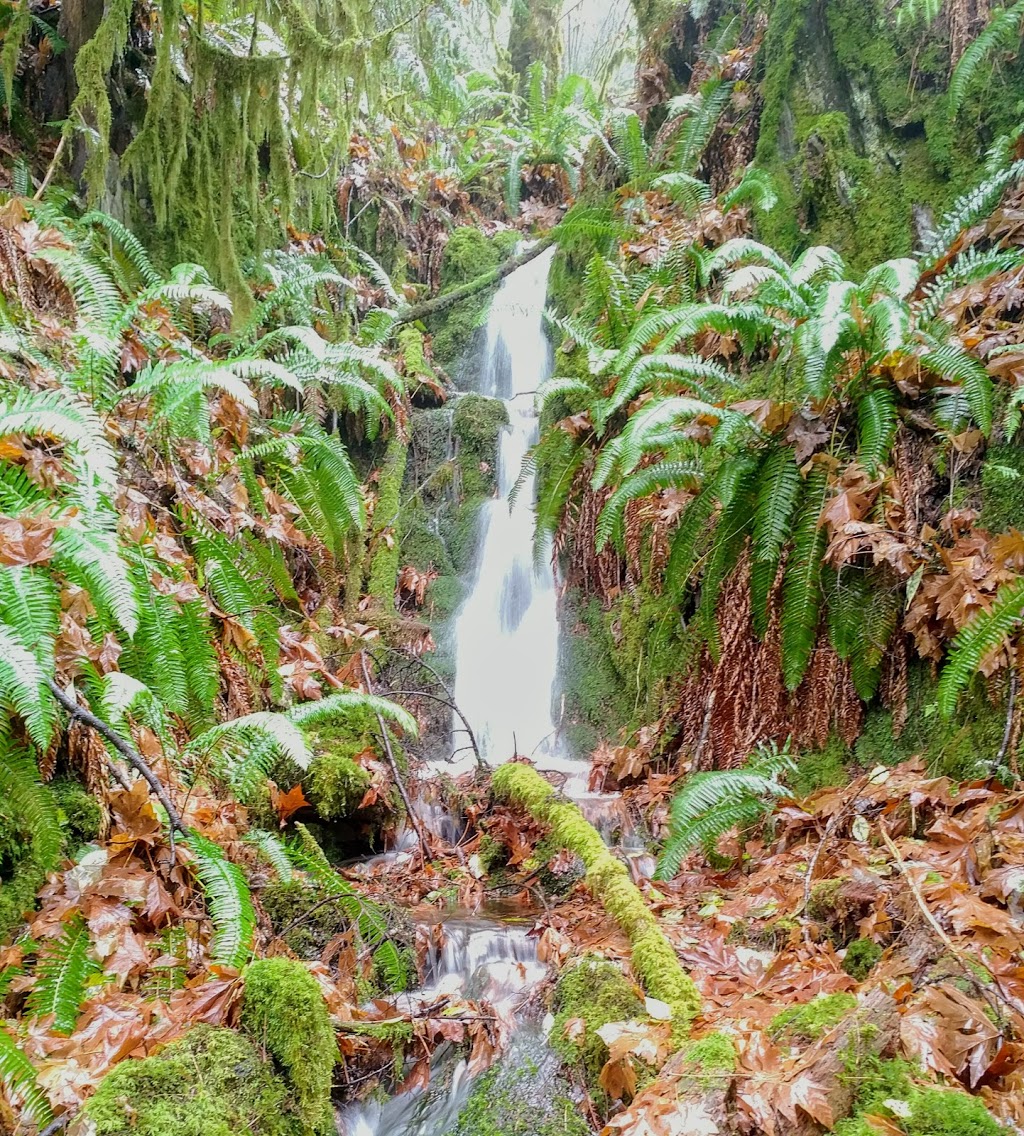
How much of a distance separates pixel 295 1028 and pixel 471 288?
8.58 meters

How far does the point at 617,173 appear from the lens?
317 inches

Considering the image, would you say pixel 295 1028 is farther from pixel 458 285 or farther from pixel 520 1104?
pixel 458 285

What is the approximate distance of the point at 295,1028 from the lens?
192 centimetres

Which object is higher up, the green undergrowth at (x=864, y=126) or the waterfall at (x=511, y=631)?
the green undergrowth at (x=864, y=126)

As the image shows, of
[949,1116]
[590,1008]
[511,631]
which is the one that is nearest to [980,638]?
[949,1116]

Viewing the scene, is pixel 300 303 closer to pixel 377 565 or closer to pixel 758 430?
pixel 377 565

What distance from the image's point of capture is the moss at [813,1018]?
1.81 metres

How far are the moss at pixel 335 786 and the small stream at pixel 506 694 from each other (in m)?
0.62

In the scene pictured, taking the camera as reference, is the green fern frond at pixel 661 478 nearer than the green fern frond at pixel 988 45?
Yes

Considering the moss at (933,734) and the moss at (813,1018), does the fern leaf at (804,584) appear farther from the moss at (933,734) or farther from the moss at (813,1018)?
the moss at (813,1018)

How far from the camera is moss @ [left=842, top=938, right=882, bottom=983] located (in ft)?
7.22

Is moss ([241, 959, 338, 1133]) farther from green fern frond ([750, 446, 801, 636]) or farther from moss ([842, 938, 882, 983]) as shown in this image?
green fern frond ([750, 446, 801, 636])

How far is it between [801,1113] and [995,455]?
281 cm

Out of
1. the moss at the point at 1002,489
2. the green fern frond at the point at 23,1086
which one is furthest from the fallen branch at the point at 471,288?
the green fern frond at the point at 23,1086
